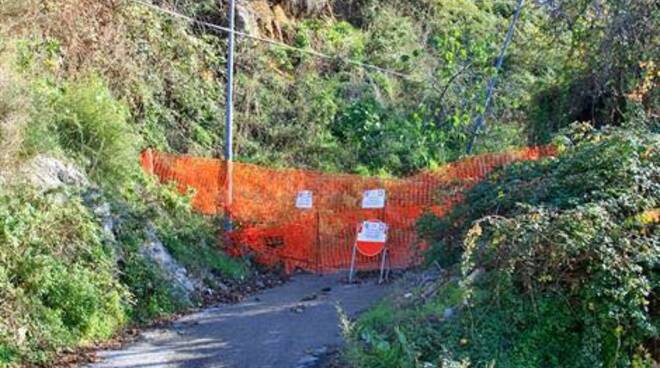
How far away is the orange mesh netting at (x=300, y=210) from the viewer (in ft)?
51.0

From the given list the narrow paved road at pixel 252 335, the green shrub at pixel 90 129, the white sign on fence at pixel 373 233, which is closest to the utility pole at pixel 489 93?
the white sign on fence at pixel 373 233

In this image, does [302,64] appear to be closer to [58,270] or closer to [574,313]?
[58,270]

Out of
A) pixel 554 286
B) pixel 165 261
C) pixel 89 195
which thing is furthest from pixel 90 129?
pixel 554 286

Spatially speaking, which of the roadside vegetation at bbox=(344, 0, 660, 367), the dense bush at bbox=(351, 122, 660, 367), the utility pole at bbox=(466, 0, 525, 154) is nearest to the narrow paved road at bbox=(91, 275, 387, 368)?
the roadside vegetation at bbox=(344, 0, 660, 367)

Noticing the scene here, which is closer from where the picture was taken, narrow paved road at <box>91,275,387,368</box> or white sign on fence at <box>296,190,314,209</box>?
narrow paved road at <box>91,275,387,368</box>

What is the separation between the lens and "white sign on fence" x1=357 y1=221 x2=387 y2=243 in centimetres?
1430

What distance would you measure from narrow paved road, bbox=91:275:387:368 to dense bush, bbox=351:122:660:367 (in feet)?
4.02

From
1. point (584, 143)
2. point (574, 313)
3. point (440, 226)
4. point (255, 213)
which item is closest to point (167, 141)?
point (255, 213)

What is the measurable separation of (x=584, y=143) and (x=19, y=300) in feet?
23.5

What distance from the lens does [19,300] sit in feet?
25.6

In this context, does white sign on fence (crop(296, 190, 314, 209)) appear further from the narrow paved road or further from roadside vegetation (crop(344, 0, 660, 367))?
roadside vegetation (crop(344, 0, 660, 367))

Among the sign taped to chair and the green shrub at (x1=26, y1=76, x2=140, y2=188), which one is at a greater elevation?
the green shrub at (x1=26, y1=76, x2=140, y2=188)

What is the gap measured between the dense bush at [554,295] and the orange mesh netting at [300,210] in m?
7.77

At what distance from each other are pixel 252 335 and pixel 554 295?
4056 millimetres
